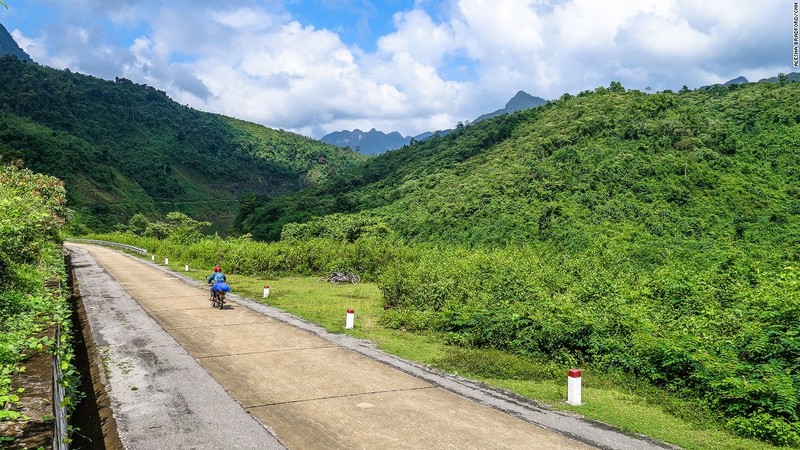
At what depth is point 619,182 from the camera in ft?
215

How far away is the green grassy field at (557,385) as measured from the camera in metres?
8.95

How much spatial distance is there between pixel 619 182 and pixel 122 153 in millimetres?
137568

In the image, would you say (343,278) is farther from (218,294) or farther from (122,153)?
(122,153)

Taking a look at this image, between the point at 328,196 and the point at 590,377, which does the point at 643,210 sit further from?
the point at 328,196

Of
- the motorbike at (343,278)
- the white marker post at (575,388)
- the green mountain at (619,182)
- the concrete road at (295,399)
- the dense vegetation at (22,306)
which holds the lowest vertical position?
the concrete road at (295,399)

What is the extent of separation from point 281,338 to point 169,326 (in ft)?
14.1

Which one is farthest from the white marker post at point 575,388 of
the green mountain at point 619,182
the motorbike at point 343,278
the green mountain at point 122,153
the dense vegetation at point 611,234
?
the green mountain at point 122,153

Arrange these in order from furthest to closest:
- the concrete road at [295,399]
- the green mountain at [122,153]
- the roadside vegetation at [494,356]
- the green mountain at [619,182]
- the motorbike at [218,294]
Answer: the green mountain at [122,153] < the green mountain at [619,182] < the motorbike at [218,294] < the roadside vegetation at [494,356] < the concrete road at [295,399]

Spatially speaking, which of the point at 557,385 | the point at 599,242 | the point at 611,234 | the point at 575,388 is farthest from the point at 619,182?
the point at 575,388

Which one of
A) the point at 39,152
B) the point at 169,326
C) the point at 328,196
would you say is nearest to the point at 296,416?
the point at 169,326

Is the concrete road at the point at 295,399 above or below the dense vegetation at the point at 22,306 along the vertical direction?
below

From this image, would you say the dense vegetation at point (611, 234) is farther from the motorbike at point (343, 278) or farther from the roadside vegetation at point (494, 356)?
the motorbike at point (343, 278)

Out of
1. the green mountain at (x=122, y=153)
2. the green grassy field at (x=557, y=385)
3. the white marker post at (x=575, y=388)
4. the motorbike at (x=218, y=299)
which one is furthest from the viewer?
the green mountain at (x=122, y=153)

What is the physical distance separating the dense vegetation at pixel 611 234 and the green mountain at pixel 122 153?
116 ft
